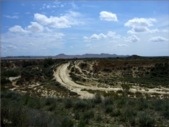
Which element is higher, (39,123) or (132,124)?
(39,123)

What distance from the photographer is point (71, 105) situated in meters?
16.1

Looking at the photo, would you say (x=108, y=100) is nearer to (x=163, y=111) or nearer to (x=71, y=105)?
(x=71, y=105)

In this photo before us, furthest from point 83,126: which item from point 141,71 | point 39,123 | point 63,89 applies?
point 141,71

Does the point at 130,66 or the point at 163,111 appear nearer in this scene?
the point at 163,111

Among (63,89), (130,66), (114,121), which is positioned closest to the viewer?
(114,121)

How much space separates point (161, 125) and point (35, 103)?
7.19 meters

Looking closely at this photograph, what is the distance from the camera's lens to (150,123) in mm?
12062

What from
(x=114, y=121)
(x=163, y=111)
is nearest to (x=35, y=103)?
(x=114, y=121)

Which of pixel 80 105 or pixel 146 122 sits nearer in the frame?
pixel 146 122

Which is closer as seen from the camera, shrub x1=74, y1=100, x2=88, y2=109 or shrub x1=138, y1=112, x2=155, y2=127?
shrub x1=138, y1=112, x2=155, y2=127

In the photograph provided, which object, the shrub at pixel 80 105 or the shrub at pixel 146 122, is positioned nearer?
the shrub at pixel 146 122

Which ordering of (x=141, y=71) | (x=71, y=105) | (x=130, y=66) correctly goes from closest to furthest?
1. (x=71, y=105)
2. (x=141, y=71)
3. (x=130, y=66)

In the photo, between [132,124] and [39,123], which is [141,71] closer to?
[132,124]

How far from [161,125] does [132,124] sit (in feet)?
3.71
